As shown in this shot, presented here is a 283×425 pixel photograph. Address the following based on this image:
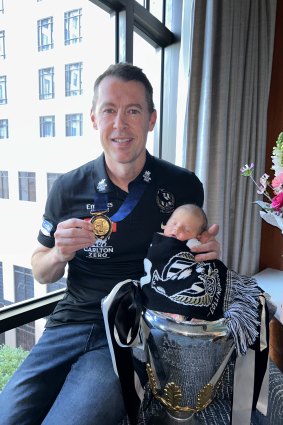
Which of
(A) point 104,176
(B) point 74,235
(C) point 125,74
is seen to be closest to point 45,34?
(C) point 125,74

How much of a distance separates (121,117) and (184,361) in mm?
740

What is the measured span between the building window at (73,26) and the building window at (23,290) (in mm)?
1044

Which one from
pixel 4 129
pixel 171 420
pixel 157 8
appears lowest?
pixel 171 420

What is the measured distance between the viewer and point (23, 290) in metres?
1.42

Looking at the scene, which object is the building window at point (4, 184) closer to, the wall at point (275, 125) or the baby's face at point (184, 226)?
the baby's face at point (184, 226)

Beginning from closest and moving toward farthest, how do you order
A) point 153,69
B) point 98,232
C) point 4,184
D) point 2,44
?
point 98,232, point 2,44, point 4,184, point 153,69

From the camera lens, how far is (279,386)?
0.93 meters

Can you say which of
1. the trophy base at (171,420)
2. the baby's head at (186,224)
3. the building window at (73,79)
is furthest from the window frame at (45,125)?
the trophy base at (171,420)

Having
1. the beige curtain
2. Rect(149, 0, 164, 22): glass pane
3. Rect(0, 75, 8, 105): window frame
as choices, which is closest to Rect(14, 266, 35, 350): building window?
Rect(0, 75, 8, 105): window frame

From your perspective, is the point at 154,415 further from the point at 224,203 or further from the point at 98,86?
the point at 224,203

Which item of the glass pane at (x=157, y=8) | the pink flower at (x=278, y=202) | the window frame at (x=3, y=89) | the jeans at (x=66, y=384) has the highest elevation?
the glass pane at (x=157, y=8)

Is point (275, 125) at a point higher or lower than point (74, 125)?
higher

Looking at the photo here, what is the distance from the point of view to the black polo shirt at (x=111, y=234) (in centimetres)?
103

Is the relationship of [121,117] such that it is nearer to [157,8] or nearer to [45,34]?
[45,34]
